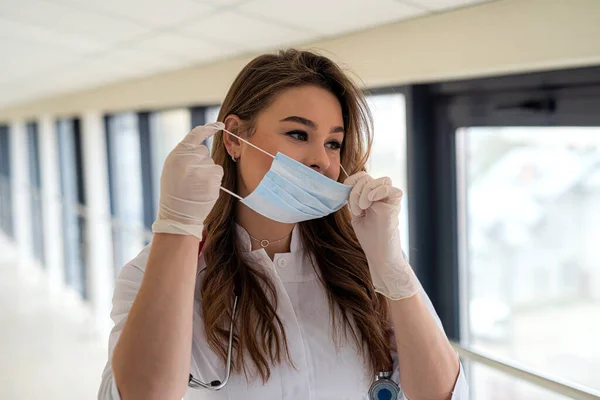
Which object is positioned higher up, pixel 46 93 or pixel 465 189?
pixel 46 93

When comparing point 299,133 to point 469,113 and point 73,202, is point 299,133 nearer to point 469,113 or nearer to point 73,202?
point 469,113

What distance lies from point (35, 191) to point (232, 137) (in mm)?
6416

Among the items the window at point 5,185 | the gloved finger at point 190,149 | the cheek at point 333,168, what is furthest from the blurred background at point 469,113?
the window at point 5,185

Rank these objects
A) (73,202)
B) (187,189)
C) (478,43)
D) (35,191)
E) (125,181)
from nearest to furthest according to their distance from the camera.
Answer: (187,189) < (478,43) < (125,181) < (73,202) < (35,191)

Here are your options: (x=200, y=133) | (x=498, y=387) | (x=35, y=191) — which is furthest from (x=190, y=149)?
(x=35, y=191)

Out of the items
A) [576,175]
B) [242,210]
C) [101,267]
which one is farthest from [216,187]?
[101,267]

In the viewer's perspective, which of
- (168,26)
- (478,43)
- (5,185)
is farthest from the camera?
(5,185)

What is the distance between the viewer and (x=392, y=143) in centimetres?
235

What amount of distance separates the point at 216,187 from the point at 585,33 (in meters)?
0.96

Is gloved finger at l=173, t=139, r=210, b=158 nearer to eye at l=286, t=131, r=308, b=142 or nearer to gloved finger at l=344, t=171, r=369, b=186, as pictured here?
eye at l=286, t=131, r=308, b=142

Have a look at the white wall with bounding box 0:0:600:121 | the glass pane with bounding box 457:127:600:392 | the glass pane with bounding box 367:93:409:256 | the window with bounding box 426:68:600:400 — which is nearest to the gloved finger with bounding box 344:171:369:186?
the white wall with bounding box 0:0:600:121

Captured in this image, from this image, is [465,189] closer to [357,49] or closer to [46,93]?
[357,49]

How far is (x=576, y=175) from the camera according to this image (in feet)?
5.76

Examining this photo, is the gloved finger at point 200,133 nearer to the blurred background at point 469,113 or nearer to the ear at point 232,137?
the ear at point 232,137
